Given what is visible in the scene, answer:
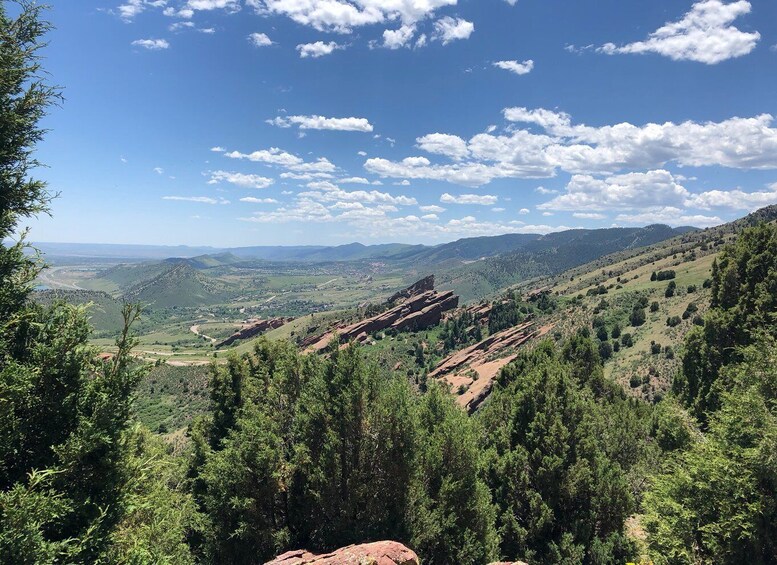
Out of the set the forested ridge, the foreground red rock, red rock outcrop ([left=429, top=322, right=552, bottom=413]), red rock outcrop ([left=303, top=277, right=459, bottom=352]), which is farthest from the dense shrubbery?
red rock outcrop ([left=303, top=277, right=459, bottom=352])

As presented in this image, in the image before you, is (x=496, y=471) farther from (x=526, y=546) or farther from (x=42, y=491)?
(x=42, y=491)

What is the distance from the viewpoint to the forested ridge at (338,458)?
9.39 metres

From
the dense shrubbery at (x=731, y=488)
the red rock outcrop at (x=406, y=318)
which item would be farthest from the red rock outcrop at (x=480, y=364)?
the dense shrubbery at (x=731, y=488)

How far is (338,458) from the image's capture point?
57.7 ft

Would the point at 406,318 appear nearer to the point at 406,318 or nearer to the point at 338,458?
the point at 406,318

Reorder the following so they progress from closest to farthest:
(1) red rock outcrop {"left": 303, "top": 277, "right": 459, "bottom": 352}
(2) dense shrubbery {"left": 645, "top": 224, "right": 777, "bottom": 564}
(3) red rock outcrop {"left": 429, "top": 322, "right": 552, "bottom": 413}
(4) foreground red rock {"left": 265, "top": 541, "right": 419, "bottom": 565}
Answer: (4) foreground red rock {"left": 265, "top": 541, "right": 419, "bottom": 565} → (2) dense shrubbery {"left": 645, "top": 224, "right": 777, "bottom": 564} → (3) red rock outcrop {"left": 429, "top": 322, "right": 552, "bottom": 413} → (1) red rock outcrop {"left": 303, "top": 277, "right": 459, "bottom": 352}

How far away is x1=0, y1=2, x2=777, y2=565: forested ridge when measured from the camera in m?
9.39

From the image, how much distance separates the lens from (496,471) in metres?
24.1

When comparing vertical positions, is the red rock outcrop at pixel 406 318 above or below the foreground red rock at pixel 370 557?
below

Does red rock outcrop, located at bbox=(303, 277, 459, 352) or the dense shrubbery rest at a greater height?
the dense shrubbery

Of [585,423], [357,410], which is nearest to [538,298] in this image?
[585,423]

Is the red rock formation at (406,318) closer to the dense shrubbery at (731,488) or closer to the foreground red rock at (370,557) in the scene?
the dense shrubbery at (731,488)

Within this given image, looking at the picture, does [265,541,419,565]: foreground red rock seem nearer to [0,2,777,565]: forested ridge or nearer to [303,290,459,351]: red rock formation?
[0,2,777,565]: forested ridge

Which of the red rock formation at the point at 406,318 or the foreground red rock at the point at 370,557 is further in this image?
the red rock formation at the point at 406,318
